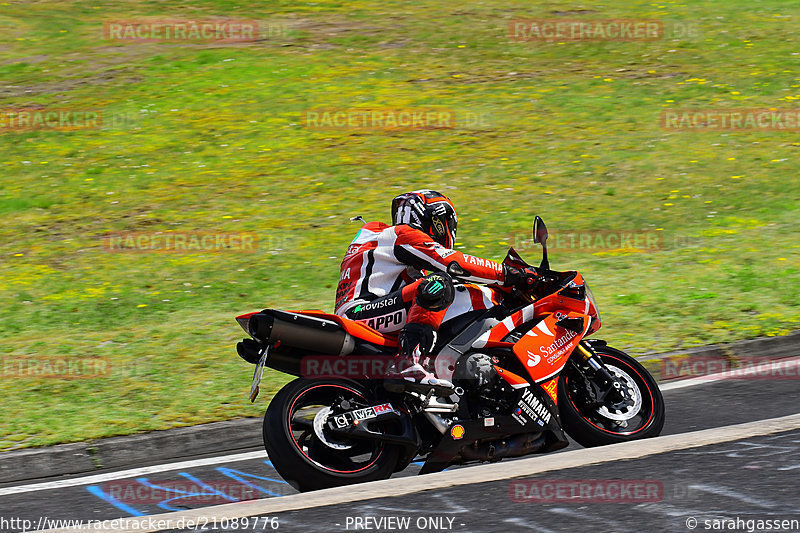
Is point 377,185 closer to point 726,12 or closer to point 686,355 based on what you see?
point 686,355

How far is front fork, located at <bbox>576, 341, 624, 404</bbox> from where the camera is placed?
666 cm

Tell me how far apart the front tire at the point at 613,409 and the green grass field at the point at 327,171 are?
2.48 m

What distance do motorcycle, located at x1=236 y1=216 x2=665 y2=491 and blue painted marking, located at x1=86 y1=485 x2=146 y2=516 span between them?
973 mm

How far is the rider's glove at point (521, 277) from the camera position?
21.4 feet

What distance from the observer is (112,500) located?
6.42m

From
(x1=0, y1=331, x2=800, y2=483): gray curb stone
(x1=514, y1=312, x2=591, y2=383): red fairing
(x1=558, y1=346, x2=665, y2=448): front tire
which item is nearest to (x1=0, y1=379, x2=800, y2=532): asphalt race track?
(x1=0, y1=331, x2=800, y2=483): gray curb stone

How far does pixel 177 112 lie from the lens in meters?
19.2

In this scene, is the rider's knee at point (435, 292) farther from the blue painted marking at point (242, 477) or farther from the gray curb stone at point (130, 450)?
the gray curb stone at point (130, 450)

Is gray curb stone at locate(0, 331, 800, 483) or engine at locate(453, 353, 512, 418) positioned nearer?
engine at locate(453, 353, 512, 418)

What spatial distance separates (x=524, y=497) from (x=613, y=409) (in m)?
1.71

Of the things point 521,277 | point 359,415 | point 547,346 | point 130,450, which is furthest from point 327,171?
point 359,415

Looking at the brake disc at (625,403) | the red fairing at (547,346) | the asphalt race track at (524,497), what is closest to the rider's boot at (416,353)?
the red fairing at (547,346)

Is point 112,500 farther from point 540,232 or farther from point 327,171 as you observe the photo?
point 327,171

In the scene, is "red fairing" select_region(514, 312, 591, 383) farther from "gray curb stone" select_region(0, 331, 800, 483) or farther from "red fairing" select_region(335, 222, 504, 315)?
"gray curb stone" select_region(0, 331, 800, 483)
